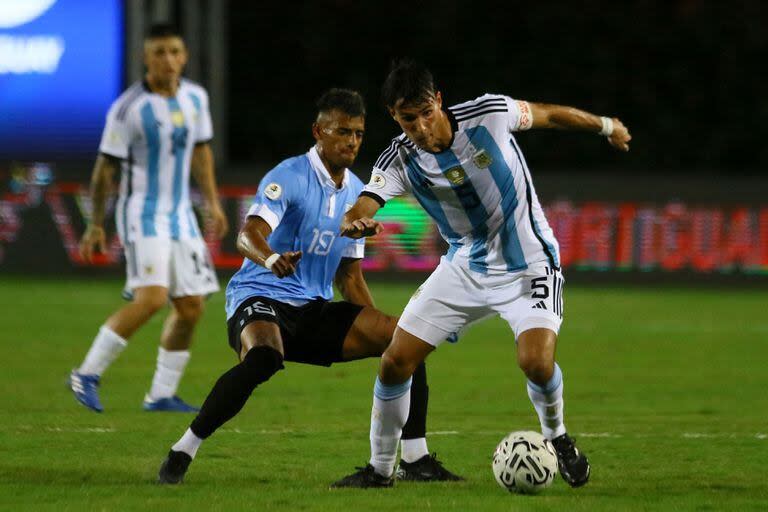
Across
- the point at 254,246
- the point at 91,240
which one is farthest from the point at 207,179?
the point at 254,246

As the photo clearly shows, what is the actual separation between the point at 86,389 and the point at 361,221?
10.1ft

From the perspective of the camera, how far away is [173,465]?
17.9 feet

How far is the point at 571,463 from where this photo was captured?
5449 millimetres

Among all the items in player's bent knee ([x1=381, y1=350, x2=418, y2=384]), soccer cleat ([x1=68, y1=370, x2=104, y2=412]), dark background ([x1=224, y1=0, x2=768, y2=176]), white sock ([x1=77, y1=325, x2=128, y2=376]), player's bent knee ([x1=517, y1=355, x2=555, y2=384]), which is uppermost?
player's bent knee ([x1=517, y1=355, x2=555, y2=384])

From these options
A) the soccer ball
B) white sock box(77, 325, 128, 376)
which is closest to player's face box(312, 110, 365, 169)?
the soccer ball

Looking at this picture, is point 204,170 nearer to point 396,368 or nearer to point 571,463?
point 396,368

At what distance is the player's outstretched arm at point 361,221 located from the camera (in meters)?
5.19

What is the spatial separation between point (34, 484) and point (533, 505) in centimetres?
195

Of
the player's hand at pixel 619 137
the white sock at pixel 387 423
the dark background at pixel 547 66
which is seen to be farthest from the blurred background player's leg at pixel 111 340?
the dark background at pixel 547 66

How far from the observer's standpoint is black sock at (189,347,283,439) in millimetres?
5457

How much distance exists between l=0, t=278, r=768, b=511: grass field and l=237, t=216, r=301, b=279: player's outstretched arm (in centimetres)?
86

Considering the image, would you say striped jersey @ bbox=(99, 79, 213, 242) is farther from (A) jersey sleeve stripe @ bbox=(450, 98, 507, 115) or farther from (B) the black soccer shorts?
(A) jersey sleeve stripe @ bbox=(450, 98, 507, 115)

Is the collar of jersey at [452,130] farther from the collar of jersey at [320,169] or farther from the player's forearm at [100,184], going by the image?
the player's forearm at [100,184]

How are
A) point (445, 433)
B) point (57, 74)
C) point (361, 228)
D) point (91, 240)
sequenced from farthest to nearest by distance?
point (57, 74), point (91, 240), point (445, 433), point (361, 228)
